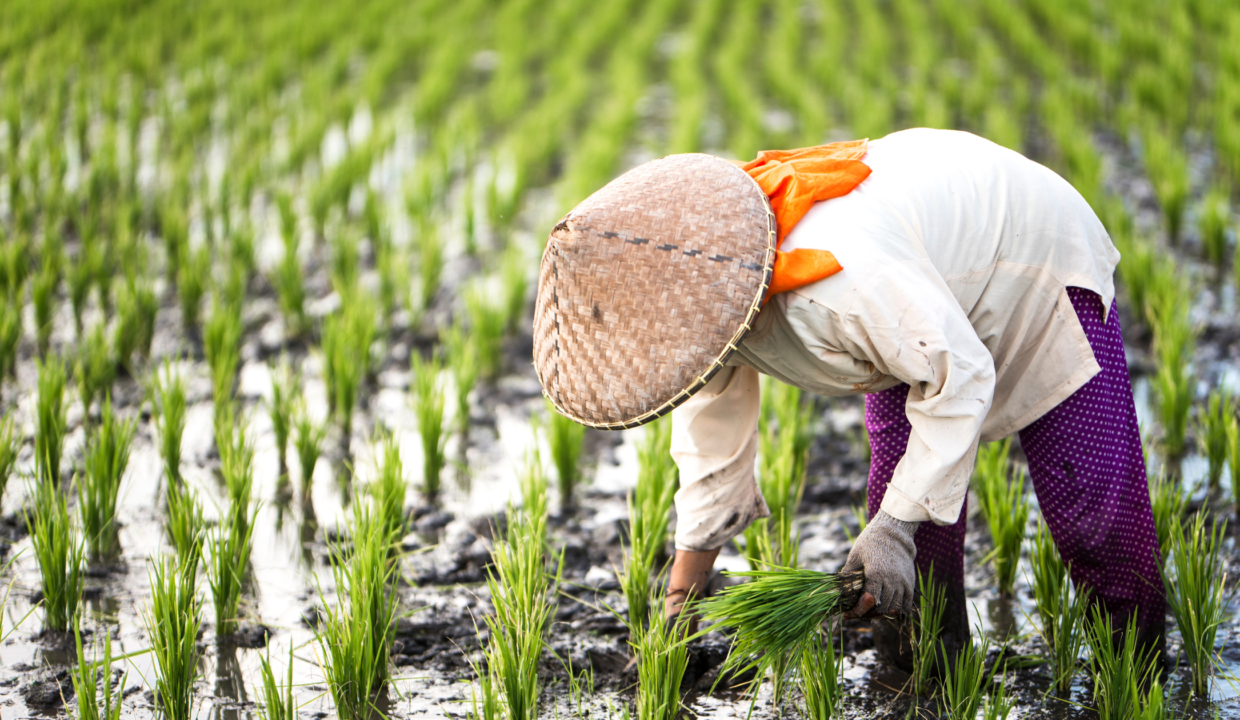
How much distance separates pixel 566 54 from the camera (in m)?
7.75

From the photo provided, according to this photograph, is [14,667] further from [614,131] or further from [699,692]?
[614,131]

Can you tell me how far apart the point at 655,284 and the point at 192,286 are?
268 cm

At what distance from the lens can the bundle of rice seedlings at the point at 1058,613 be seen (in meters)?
1.85

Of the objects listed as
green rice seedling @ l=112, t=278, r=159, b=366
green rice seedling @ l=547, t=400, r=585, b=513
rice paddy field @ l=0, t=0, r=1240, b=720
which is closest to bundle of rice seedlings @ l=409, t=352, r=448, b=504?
rice paddy field @ l=0, t=0, r=1240, b=720

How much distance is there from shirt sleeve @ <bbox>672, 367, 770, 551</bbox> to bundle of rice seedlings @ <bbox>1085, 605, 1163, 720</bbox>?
25.9 inches

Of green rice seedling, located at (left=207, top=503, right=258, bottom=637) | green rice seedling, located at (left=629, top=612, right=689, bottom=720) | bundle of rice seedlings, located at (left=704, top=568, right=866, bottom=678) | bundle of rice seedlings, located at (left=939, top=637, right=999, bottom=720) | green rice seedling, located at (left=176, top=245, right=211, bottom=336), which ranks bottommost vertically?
bundle of rice seedlings, located at (left=939, top=637, right=999, bottom=720)

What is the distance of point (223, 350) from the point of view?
3107mm

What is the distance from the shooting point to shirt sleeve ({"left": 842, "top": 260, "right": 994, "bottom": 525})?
4.59 feet

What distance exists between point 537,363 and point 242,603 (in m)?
1.13

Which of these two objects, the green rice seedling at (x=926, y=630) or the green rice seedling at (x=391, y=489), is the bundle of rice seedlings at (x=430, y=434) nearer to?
the green rice seedling at (x=391, y=489)

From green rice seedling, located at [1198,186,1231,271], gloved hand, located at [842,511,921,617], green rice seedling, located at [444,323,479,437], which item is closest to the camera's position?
gloved hand, located at [842,511,921,617]

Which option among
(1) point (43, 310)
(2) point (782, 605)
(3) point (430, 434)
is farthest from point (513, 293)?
(2) point (782, 605)

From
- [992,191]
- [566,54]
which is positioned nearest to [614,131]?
[566,54]

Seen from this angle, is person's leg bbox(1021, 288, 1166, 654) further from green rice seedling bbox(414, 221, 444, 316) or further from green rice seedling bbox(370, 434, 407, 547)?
green rice seedling bbox(414, 221, 444, 316)
